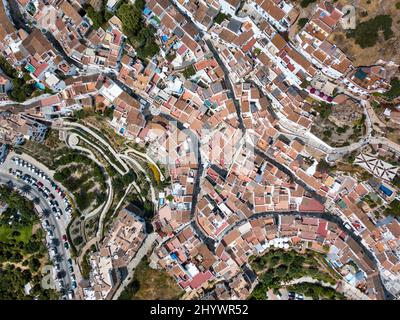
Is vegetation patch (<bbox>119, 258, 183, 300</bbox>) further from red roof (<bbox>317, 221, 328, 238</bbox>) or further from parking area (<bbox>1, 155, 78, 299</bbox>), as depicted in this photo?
red roof (<bbox>317, 221, 328, 238</bbox>)

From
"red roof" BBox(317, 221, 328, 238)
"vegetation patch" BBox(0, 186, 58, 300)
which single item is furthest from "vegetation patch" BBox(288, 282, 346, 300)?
"vegetation patch" BBox(0, 186, 58, 300)

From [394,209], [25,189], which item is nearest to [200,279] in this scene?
[394,209]

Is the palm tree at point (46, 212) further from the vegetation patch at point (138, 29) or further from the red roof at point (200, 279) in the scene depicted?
the vegetation patch at point (138, 29)

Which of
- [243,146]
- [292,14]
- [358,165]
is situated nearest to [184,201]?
[243,146]

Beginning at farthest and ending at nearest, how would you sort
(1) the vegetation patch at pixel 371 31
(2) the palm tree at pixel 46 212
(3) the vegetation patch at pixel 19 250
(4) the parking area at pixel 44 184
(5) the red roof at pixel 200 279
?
(4) the parking area at pixel 44 184 → (2) the palm tree at pixel 46 212 → (3) the vegetation patch at pixel 19 250 → (5) the red roof at pixel 200 279 → (1) the vegetation patch at pixel 371 31

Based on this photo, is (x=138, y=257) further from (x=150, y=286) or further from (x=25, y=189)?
(x=25, y=189)

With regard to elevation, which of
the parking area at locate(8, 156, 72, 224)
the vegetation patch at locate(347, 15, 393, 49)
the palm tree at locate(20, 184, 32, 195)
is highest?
the vegetation patch at locate(347, 15, 393, 49)

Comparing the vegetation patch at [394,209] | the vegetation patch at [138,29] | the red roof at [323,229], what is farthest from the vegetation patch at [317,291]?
the vegetation patch at [138,29]

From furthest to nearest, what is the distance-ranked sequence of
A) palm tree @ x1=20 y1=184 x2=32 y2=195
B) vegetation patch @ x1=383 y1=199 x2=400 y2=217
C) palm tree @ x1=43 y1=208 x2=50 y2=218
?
palm tree @ x1=20 y1=184 x2=32 y2=195
palm tree @ x1=43 y1=208 x2=50 y2=218
vegetation patch @ x1=383 y1=199 x2=400 y2=217
